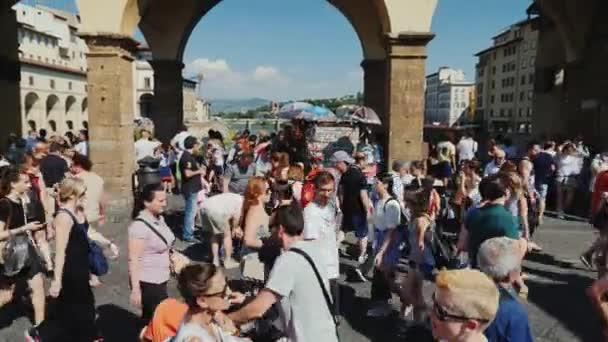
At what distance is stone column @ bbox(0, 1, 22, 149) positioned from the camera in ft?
37.0

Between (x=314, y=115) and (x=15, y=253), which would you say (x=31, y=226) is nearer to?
(x=15, y=253)

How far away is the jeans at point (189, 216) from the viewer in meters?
7.59

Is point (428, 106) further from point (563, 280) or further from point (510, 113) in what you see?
point (563, 280)

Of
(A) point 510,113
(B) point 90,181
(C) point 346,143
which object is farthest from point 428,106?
(B) point 90,181

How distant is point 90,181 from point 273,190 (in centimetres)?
220

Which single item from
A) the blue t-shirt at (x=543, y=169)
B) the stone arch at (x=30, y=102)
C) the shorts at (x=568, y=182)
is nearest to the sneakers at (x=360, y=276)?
the blue t-shirt at (x=543, y=169)

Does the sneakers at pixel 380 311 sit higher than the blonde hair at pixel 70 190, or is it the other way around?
the blonde hair at pixel 70 190

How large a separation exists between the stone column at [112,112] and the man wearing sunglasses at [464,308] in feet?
26.8

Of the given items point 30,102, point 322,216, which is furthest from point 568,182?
point 30,102

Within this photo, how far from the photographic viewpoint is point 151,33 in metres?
15.2

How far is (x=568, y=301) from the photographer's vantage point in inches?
212

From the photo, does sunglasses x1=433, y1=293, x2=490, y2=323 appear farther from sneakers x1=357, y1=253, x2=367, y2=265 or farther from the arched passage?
the arched passage

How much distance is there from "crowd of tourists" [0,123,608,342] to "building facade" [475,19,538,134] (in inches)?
2417

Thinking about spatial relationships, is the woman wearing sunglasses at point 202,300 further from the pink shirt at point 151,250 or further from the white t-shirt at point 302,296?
the pink shirt at point 151,250
